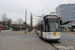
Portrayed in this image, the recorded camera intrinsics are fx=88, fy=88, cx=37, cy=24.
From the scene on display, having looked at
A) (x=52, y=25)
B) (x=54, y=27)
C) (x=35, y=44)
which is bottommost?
(x=35, y=44)

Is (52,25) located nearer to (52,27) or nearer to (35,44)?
(52,27)

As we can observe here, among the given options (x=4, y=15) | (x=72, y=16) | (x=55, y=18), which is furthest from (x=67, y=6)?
(x=55, y=18)

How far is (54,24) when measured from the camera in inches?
395

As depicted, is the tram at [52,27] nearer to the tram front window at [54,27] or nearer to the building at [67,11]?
the tram front window at [54,27]

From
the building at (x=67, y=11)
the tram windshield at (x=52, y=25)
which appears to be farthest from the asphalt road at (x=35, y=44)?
the building at (x=67, y=11)

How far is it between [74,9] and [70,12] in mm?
4468

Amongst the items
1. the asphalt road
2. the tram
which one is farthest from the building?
the tram

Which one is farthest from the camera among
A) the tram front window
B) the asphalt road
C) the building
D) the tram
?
the building

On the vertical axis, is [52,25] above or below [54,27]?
above

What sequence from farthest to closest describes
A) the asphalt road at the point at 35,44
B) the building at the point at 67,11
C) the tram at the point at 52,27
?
the building at the point at 67,11 → the tram at the point at 52,27 → the asphalt road at the point at 35,44

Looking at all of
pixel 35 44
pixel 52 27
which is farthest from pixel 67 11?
pixel 35 44

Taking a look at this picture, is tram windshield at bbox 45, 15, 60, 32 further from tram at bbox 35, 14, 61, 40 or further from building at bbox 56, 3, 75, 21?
building at bbox 56, 3, 75, 21

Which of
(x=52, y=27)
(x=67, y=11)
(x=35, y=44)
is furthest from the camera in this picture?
(x=67, y=11)

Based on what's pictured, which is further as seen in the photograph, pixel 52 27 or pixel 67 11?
pixel 67 11
